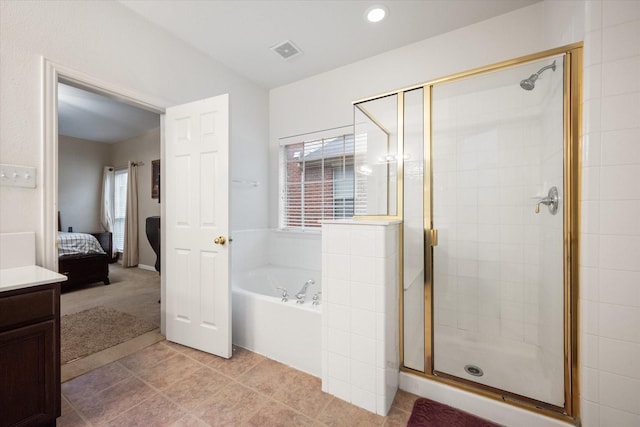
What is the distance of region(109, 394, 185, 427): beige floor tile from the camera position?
1.36m

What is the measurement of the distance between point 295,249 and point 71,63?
2372mm

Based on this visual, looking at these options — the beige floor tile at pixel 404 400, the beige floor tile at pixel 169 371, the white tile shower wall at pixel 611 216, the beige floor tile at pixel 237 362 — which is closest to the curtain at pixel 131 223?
the beige floor tile at pixel 169 371

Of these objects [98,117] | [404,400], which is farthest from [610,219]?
[98,117]

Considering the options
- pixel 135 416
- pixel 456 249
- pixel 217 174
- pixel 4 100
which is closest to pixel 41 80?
pixel 4 100

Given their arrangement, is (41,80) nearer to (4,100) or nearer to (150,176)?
(4,100)

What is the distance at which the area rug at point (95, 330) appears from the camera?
6.80 feet

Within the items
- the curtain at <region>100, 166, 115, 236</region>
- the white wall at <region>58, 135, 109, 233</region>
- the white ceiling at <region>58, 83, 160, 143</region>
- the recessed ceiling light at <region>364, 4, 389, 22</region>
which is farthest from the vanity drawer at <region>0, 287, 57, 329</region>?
the white wall at <region>58, 135, 109, 233</region>

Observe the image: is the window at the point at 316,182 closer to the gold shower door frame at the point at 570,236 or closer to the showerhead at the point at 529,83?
the showerhead at the point at 529,83

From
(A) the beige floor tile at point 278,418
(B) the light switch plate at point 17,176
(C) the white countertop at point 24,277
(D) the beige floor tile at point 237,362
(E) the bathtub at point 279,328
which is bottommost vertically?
(D) the beige floor tile at point 237,362

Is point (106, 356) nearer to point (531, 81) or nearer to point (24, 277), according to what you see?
point (24, 277)

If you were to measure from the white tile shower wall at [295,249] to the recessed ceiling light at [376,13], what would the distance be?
2.01 m

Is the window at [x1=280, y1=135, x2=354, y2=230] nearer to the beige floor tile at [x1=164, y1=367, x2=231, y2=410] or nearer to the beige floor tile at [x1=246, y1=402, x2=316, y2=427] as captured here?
the beige floor tile at [x1=164, y1=367, x2=231, y2=410]

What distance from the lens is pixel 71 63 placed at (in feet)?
5.59

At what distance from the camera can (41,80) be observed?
5.17 ft
